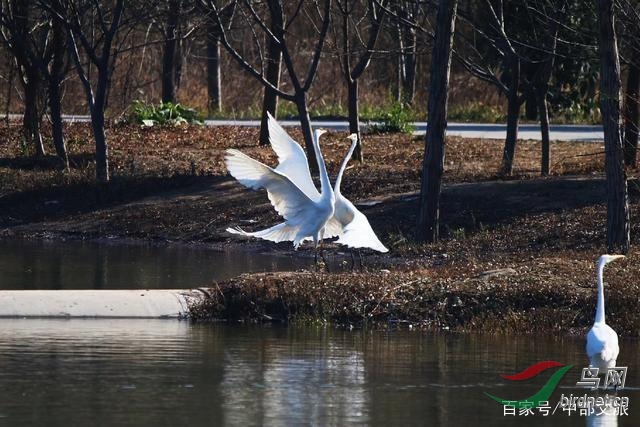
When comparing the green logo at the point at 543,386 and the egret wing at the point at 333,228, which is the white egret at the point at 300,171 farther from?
the green logo at the point at 543,386

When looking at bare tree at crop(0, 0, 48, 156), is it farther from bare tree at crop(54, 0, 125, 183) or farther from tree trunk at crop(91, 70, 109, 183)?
tree trunk at crop(91, 70, 109, 183)

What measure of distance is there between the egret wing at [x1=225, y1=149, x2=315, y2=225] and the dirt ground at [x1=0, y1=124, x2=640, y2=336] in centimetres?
127

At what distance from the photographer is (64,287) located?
16.7 meters

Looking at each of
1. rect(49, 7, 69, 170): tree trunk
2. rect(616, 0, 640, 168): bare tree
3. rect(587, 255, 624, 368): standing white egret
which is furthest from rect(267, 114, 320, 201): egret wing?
rect(49, 7, 69, 170): tree trunk

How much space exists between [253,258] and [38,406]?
1113cm

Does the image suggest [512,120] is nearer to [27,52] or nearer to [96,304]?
[27,52]

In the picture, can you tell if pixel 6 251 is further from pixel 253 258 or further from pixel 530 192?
pixel 530 192

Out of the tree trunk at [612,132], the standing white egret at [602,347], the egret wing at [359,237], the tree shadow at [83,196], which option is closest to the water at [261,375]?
the standing white egret at [602,347]

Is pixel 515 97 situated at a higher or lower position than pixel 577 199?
higher

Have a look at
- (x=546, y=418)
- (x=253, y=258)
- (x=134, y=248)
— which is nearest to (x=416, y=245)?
(x=253, y=258)

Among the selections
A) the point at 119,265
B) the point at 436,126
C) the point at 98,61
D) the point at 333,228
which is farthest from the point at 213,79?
the point at 333,228

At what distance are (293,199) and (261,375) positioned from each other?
563 centimetres

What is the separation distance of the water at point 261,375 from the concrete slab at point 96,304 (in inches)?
6.6

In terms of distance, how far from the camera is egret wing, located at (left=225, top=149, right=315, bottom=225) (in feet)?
51.8
